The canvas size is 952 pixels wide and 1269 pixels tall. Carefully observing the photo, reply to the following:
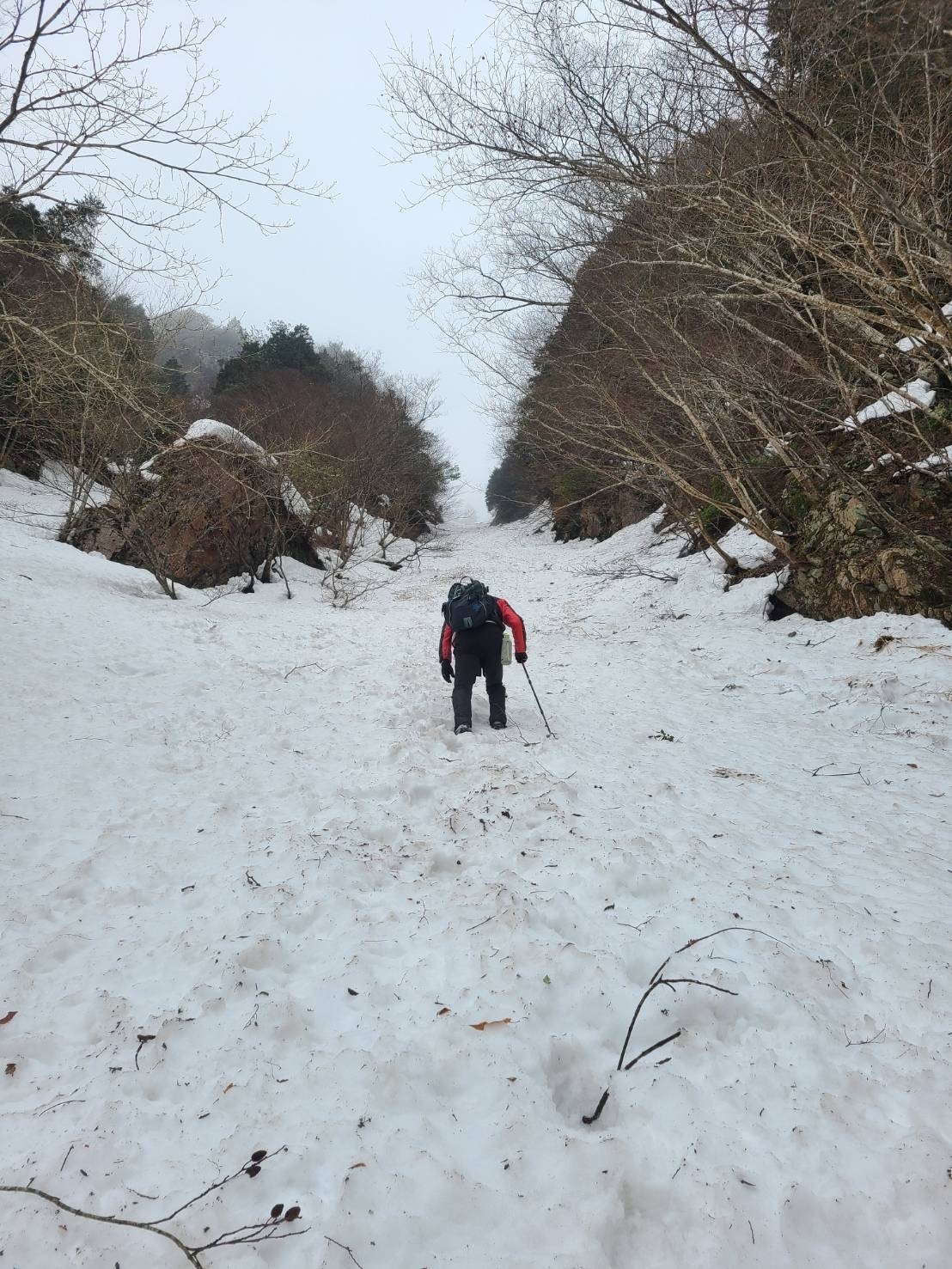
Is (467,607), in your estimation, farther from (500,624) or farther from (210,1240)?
(210,1240)

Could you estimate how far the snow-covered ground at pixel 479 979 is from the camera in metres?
1.69

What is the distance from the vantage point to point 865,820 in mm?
3809

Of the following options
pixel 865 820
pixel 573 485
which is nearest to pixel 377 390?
pixel 573 485

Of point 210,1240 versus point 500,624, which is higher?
point 500,624

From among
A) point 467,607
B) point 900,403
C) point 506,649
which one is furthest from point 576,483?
point 467,607

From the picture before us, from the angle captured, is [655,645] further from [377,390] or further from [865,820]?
[377,390]

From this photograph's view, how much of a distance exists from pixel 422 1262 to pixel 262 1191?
0.50 metres

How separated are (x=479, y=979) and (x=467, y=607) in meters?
3.79

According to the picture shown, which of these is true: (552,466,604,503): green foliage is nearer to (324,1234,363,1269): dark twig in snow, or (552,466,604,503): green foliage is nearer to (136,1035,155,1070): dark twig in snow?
(136,1035,155,1070): dark twig in snow

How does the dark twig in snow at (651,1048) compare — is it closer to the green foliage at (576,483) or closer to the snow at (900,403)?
the snow at (900,403)

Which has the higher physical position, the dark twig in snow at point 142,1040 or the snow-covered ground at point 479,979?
the snow-covered ground at point 479,979

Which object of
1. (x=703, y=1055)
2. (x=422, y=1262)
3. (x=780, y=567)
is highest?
(x=780, y=567)

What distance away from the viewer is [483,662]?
5.94 metres

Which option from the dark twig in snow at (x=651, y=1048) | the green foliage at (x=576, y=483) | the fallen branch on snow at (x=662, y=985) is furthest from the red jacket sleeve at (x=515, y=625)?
the green foliage at (x=576, y=483)
